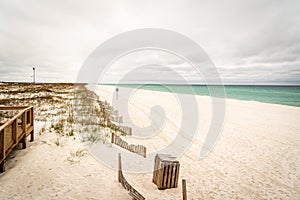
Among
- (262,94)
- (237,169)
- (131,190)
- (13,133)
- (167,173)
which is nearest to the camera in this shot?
(131,190)

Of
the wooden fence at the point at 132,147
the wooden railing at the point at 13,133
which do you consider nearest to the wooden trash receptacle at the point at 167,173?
the wooden fence at the point at 132,147

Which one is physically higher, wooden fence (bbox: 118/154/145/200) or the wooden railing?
the wooden railing

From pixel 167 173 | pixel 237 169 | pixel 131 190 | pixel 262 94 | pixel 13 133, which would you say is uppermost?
pixel 262 94

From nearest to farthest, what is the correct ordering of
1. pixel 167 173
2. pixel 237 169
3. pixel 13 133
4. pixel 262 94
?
pixel 167 173 → pixel 13 133 → pixel 237 169 → pixel 262 94

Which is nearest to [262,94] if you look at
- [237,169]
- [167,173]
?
[237,169]

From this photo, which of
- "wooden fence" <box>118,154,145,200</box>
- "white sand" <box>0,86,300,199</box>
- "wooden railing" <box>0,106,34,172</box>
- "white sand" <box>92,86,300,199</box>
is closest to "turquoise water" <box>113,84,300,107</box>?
"white sand" <box>92,86,300,199</box>

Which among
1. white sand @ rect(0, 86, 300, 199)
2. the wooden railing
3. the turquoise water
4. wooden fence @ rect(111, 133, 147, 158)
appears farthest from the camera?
the turquoise water

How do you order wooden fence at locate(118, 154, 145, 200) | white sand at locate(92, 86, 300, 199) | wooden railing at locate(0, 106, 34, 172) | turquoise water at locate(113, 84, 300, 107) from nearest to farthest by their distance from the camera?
wooden fence at locate(118, 154, 145, 200) < wooden railing at locate(0, 106, 34, 172) < white sand at locate(92, 86, 300, 199) < turquoise water at locate(113, 84, 300, 107)

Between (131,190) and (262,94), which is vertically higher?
(262,94)

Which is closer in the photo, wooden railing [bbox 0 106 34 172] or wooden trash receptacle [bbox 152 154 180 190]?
wooden railing [bbox 0 106 34 172]

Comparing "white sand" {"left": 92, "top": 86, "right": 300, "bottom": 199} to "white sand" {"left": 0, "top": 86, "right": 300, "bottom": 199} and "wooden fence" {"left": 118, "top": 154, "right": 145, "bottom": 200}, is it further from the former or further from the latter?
"wooden fence" {"left": 118, "top": 154, "right": 145, "bottom": 200}

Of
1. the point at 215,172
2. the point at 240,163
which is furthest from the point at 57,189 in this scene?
the point at 240,163

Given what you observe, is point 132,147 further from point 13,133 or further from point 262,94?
point 262,94

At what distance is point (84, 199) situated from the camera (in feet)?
16.2
